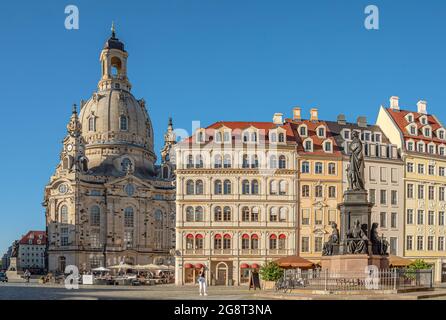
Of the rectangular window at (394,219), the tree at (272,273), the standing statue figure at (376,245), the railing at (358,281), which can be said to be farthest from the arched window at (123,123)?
the standing statue figure at (376,245)

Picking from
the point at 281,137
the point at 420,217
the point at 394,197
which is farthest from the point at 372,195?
the point at 281,137

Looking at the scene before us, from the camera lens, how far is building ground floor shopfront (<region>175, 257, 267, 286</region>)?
68.2 metres

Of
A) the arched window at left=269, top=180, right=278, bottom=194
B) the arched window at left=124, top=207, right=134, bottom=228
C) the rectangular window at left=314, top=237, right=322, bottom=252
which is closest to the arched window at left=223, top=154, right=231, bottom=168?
the arched window at left=269, top=180, right=278, bottom=194

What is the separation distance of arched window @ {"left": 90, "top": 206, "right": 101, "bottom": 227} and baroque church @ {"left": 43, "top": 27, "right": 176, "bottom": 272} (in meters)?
0.17

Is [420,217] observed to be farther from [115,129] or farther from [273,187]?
[115,129]

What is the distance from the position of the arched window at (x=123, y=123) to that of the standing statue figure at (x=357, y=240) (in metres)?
92.6

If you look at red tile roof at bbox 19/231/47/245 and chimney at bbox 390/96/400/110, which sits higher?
chimney at bbox 390/96/400/110

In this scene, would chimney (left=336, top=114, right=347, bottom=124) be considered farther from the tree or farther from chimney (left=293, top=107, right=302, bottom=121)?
the tree

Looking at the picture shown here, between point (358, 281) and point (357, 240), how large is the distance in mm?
2751

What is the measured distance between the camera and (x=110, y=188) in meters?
116
